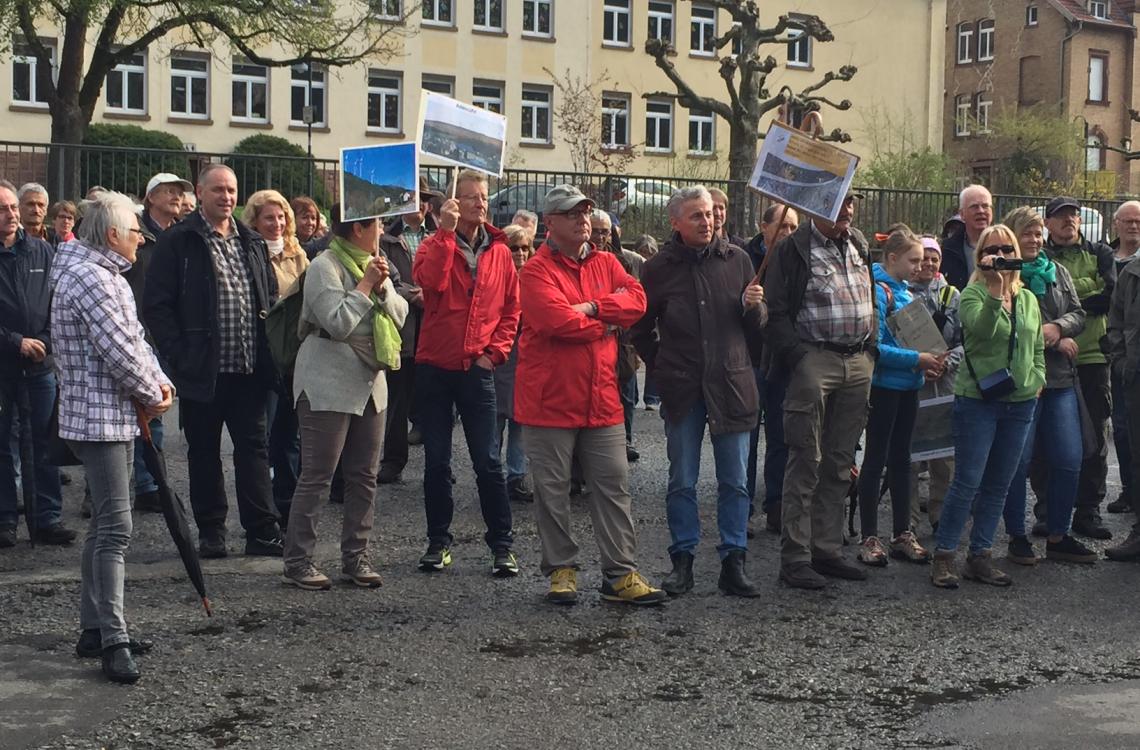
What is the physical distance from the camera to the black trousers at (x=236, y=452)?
8820mm

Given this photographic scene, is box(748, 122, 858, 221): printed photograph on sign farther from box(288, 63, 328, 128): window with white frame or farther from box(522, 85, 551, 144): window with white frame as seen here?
box(522, 85, 551, 144): window with white frame

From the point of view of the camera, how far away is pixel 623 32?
54.1m

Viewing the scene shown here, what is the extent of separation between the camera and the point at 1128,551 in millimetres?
9250

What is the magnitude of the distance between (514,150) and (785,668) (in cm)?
4408

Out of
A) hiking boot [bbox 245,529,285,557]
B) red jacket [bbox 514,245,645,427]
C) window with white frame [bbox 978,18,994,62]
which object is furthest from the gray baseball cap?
window with white frame [bbox 978,18,994,62]

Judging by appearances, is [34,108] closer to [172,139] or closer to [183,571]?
[172,139]

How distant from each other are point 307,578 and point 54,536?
6.46ft

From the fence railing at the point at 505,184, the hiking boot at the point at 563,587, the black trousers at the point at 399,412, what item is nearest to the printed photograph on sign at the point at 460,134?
the black trousers at the point at 399,412

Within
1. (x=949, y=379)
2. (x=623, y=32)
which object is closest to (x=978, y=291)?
(x=949, y=379)

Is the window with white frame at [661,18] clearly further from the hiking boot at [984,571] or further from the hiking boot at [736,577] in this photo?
the hiking boot at [736,577]

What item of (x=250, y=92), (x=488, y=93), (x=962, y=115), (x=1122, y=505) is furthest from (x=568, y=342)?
(x=962, y=115)

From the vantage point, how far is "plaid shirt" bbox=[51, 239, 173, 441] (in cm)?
662

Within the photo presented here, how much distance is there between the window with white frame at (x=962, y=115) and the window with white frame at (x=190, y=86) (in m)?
33.0

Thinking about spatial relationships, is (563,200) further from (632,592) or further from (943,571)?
(943,571)
